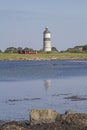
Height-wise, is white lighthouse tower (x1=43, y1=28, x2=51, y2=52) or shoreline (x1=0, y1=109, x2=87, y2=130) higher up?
white lighthouse tower (x1=43, y1=28, x2=51, y2=52)

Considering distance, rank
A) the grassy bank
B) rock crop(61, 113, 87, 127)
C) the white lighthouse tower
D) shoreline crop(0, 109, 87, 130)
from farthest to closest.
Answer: the grassy bank, the white lighthouse tower, rock crop(61, 113, 87, 127), shoreline crop(0, 109, 87, 130)

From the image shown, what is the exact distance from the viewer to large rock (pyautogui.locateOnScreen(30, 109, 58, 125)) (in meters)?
18.2

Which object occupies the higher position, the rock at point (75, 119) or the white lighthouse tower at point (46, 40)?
the white lighthouse tower at point (46, 40)

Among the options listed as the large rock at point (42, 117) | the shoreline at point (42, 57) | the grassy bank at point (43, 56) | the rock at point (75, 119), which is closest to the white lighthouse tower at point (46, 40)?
the grassy bank at point (43, 56)

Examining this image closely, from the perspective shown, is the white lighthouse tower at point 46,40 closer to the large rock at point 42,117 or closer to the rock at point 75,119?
the large rock at point 42,117

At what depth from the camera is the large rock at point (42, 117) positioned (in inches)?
715

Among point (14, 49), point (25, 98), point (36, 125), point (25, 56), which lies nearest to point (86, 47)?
point (14, 49)

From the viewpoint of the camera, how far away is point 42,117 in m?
18.2

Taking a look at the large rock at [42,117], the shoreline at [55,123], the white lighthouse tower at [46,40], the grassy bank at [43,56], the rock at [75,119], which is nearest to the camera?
the shoreline at [55,123]

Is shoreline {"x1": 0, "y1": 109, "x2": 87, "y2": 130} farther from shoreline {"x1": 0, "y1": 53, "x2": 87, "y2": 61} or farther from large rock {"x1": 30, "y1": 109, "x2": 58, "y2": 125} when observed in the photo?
shoreline {"x1": 0, "y1": 53, "x2": 87, "y2": 61}

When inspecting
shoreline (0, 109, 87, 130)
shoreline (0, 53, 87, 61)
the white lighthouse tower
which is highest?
the white lighthouse tower

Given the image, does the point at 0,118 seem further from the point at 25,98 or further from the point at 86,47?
the point at 86,47

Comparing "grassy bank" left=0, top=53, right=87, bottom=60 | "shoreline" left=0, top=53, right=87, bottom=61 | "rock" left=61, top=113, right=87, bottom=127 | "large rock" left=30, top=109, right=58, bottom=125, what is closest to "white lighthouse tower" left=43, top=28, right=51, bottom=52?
"grassy bank" left=0, top=53, right=87, bottom=60

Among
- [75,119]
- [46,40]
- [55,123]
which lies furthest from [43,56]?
[75,119]
